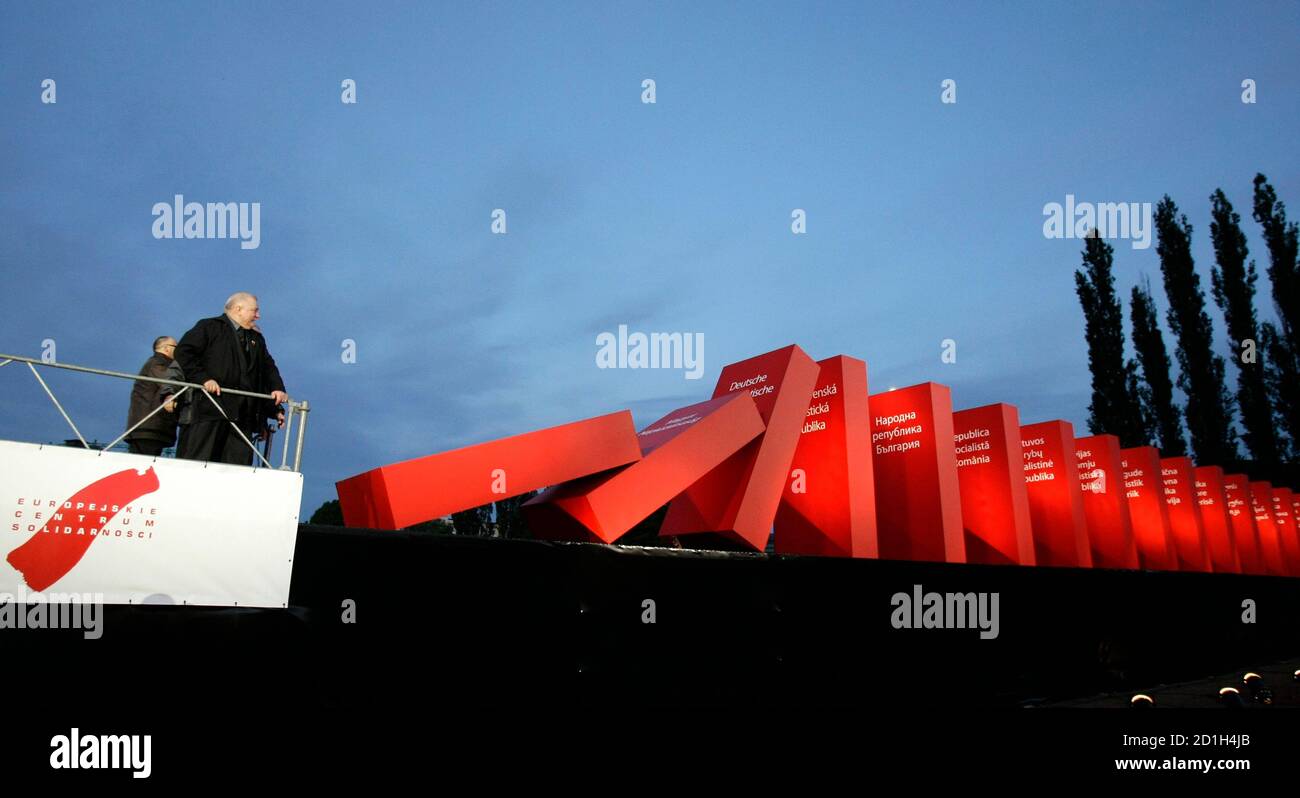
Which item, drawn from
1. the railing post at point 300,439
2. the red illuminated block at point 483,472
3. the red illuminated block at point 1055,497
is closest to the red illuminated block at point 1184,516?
the red illuminated block at point 1055,497

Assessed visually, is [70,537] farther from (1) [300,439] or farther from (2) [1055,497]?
(2) [1055,497]

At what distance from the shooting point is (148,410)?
6461 mm

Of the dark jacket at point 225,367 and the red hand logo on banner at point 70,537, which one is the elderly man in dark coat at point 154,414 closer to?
the dark jacket at point 225,367

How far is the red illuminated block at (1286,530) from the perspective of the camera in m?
23.5

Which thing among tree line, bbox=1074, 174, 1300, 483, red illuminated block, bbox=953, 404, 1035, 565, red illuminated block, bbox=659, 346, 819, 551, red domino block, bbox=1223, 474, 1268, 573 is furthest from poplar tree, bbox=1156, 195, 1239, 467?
red illuminated block, bbox=659, 346, 819, 551

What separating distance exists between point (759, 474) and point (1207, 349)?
121ft

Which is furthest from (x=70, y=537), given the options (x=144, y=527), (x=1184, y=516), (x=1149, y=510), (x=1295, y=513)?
(x=1295, y=513)

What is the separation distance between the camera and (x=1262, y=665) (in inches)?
627

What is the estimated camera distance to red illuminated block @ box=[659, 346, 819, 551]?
8961mm

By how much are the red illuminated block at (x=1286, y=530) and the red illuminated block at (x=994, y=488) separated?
17656mm

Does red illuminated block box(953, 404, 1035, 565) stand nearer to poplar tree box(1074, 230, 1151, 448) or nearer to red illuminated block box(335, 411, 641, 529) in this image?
red illuminated block box(335, 411, 641, 529)

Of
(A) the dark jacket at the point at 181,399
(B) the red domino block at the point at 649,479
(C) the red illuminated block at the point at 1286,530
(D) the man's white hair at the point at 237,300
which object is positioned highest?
(D) the man's white hair at the point at 237,300
